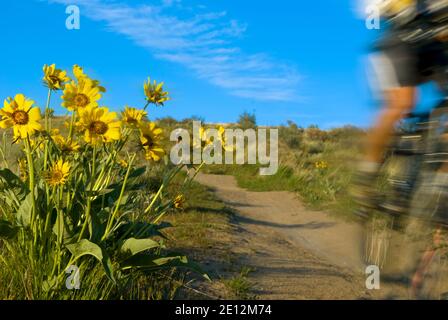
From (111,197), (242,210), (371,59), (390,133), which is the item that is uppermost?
(371,59)

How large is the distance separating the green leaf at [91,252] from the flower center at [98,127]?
59 cm

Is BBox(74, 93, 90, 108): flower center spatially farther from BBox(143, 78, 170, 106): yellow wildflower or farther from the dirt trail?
the dirt trail

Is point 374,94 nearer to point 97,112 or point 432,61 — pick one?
point 432,61

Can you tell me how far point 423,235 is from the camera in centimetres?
307

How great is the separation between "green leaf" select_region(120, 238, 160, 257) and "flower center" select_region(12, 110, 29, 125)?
86 centimetres

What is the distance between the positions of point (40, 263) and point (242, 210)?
6.09 m

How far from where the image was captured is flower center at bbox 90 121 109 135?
2416 mm

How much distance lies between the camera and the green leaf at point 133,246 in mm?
2761

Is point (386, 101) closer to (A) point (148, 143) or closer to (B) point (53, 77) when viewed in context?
(A) point (148, 143)

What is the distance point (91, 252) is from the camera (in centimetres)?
255

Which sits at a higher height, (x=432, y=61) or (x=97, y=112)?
(x=432, y=61)
